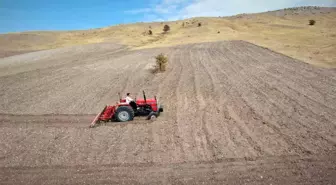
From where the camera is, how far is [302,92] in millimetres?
18750

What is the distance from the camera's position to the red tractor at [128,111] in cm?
1559

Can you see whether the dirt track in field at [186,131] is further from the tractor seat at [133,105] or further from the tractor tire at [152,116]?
the tractor seat at [133,105]

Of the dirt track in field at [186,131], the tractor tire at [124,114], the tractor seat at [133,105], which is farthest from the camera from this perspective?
the tractor seat at [133,105]

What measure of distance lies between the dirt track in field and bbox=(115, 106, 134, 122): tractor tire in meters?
0.48

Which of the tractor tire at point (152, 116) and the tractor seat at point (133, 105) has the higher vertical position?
the tractor seat at point (133, 105)

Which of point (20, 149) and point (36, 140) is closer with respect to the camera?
point (20, 149)

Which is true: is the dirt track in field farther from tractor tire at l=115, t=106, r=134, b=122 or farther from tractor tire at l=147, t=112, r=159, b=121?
tractor tire at l=115, t=106, r=134, b=122

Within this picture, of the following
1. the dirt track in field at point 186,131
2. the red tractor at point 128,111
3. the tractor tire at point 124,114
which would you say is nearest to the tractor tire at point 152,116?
the red tractor at point 128,111

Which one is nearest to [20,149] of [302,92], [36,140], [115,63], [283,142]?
[36,140]

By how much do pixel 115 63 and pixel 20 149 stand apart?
2288 cm

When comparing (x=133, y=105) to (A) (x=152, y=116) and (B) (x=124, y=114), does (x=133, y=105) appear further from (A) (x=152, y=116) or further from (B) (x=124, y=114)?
(A) (x=152, y=116)

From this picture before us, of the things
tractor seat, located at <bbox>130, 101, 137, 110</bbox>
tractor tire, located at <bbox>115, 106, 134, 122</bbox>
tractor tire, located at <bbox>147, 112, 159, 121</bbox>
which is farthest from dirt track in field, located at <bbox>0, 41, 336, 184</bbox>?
tractor seat, located at <bbox>130, 101, 137, 110</bbox>

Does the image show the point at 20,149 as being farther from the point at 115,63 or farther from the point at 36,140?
the point at 115,63

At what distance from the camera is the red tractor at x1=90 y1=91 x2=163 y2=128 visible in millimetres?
15594
